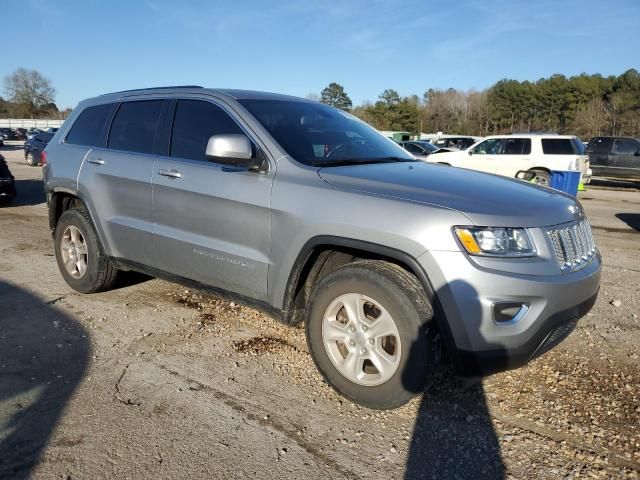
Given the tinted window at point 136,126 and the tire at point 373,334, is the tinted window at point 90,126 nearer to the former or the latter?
the tinted window at point 136,126

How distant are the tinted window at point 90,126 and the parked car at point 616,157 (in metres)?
19.2

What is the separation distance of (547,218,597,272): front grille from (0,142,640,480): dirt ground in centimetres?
89

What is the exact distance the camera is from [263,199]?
318 cm

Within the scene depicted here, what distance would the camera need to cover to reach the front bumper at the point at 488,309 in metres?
2.43

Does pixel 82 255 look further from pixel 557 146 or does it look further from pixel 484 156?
pixel 557 146

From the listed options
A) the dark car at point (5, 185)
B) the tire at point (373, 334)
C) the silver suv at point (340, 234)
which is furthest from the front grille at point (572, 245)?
the dark car at point (5, 185)

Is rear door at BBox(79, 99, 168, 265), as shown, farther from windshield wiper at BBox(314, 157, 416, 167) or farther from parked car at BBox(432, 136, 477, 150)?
parked car at BBox(432, 136, 477, 150)

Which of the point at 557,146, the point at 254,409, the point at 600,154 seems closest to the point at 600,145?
the point at 600,154

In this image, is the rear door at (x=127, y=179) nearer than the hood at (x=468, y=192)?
No

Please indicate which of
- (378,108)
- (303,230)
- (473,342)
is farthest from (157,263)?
(378,108)

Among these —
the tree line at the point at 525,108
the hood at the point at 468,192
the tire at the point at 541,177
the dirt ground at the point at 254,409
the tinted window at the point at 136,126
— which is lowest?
the dirt ground at the point at 254,409

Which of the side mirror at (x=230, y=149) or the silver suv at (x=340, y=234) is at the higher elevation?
the side mirror at (x=230, y=149)

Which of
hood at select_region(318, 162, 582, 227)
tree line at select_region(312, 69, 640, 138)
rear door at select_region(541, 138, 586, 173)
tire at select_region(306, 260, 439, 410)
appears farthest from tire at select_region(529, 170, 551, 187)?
tree line at select_region(312, 69, 640, 138)

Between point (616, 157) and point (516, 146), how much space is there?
20.8ft
